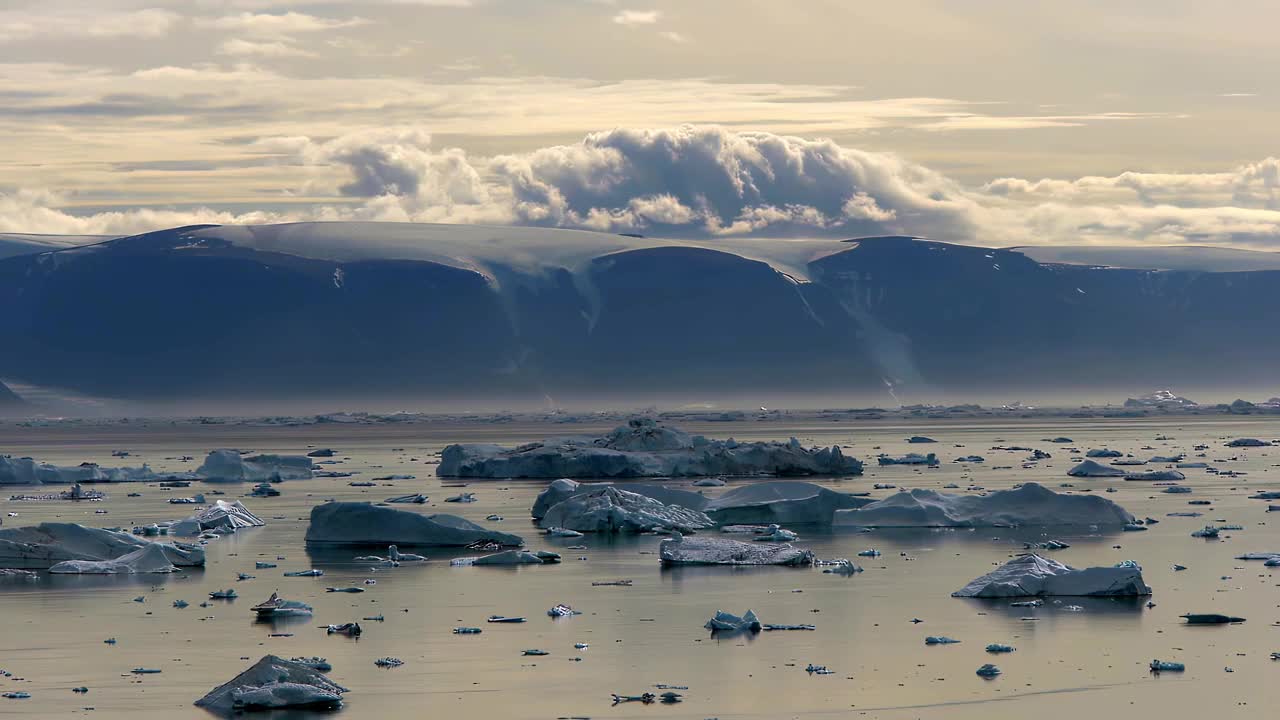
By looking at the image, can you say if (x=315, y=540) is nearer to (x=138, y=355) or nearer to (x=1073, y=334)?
(x=138, y=355)

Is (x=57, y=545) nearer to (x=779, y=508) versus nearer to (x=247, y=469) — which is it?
(x=779, y=508)

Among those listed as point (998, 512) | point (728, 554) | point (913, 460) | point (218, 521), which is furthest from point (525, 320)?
point (728, 554)

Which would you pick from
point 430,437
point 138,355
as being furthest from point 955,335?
point 430,437

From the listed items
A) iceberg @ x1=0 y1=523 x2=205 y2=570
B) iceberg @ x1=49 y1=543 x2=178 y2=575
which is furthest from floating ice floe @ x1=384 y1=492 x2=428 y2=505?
iceberg @ x1=49 y1=543 x2=178 y2=575

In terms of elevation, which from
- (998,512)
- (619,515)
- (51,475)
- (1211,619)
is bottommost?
(51,475)

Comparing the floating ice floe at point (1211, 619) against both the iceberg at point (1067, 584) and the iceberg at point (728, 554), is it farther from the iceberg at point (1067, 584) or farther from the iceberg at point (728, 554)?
the iceberg at point (728, 554)

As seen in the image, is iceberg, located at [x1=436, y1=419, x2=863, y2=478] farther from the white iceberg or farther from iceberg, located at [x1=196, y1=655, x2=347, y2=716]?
iceberg, located at [x1=196, y1=655, x2=347, y2=716]
